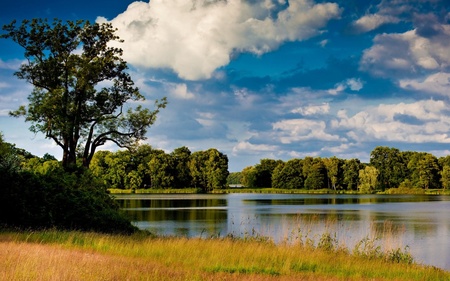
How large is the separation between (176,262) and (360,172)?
135 meters

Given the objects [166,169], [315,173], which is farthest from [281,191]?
[166,169]

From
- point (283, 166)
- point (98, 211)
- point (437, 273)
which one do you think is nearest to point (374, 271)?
point (437, 273)

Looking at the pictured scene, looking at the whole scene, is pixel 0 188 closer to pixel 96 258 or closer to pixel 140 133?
pixel 96 258

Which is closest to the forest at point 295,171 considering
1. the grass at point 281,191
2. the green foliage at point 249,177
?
the grass at point 281,191

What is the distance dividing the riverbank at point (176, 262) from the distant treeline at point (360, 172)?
126 meters

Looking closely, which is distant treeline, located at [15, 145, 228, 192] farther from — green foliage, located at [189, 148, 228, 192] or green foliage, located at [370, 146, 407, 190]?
green foliage, located at [370, 146, 407, 190]

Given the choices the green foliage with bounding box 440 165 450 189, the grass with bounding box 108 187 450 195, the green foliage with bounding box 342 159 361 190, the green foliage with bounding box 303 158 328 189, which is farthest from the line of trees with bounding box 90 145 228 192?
the green foliage with bounding box 440 165 450 189

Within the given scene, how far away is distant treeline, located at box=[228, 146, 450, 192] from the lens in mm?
140000

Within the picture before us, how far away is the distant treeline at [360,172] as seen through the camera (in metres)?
140

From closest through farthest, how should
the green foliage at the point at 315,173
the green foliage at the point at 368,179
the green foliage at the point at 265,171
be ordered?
1. the green foliage at the point at 368,179
2. the green foliage at the point at 315,173
3. the green foliage at the point at 265,171

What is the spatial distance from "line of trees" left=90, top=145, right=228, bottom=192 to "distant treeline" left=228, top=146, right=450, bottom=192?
21541mm

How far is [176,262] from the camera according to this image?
16141mm

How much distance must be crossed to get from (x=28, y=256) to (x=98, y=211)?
47.9 ft

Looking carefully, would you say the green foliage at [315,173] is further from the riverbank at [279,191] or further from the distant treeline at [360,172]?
the riverbank at [279,191]
